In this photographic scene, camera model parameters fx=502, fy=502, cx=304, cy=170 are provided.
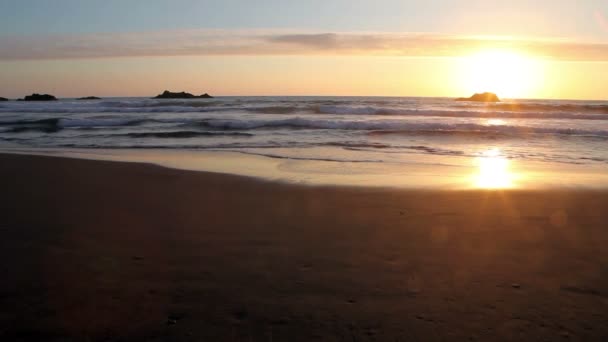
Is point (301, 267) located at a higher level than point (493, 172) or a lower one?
lower

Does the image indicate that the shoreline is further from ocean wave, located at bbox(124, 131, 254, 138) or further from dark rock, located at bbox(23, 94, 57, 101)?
dark rock, located at bbox(23, 94, 57, 101)

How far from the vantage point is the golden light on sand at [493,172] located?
717cm

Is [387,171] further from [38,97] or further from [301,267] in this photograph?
[38,97]

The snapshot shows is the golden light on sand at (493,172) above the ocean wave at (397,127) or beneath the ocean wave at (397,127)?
beneath

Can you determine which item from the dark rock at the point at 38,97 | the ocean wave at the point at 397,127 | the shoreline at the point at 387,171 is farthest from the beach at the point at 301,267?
the dark rock at the point at 38,97

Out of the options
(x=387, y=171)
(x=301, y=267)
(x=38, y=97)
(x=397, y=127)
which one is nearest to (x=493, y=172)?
(x=387, y=171)

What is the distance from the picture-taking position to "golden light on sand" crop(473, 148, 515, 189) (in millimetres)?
7172

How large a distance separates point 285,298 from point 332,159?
24.0 ft

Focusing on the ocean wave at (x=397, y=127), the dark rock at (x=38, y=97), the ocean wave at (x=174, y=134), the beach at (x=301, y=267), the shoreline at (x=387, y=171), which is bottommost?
the beach at (x=301, y=267)

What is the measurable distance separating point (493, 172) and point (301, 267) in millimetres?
6053

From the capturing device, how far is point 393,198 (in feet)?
19.8

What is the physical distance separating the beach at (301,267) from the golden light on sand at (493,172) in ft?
3.93

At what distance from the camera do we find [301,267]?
348cm

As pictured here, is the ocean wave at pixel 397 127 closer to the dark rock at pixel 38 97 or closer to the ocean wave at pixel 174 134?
the ocean wave at pixel 174 134
